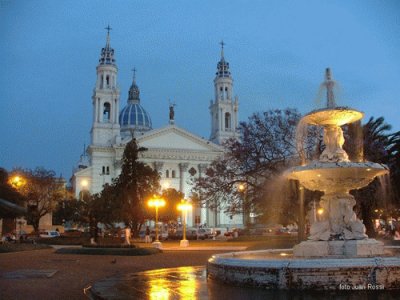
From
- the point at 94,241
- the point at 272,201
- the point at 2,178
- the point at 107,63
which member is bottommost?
the point at 94,241

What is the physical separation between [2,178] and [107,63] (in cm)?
4296

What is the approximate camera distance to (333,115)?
39.0 feet

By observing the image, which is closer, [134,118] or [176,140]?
[176,140]

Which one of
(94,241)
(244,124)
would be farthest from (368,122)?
(94,241)

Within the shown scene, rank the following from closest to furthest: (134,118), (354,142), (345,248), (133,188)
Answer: (345,248)
(354,142)
(133,188)
(134,118)

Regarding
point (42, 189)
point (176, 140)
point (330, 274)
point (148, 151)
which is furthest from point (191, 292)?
point (176, 140)

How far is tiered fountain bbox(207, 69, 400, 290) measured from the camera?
7949 millimetres

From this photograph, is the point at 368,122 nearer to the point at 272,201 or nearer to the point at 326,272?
the point at 272,201

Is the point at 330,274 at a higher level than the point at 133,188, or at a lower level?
lower

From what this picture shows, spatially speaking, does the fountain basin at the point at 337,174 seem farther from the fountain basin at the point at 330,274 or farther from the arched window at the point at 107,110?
the arched window at the point at 107,110

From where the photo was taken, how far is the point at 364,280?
7902mm

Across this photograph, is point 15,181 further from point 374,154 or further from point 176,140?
point 176,140

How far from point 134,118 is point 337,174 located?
3449 inches

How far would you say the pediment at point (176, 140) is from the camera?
78.4 metres
